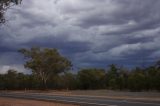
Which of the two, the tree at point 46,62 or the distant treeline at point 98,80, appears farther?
the tree at point 46,62

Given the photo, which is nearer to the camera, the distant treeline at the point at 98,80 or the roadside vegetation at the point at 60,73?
Result: the distant treeline at the point at 98,80

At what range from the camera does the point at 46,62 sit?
8931 centimetres

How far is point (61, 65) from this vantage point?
294ft

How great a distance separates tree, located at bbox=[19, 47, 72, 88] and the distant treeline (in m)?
3.03

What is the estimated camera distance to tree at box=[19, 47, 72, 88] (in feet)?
291

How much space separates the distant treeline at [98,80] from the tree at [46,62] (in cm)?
303

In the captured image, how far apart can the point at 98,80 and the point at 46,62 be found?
13292 millimetres

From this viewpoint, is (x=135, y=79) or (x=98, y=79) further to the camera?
(x=98, y=79)

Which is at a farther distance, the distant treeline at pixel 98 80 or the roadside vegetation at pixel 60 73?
the roadside vegetation at pixel 60 73

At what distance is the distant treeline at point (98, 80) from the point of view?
67.8m

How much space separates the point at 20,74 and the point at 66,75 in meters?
25.1

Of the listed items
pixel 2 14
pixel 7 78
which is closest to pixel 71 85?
pixel 7 78

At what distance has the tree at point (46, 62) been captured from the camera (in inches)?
3487

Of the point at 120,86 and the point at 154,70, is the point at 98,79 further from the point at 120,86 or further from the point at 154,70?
the point at 154,70
